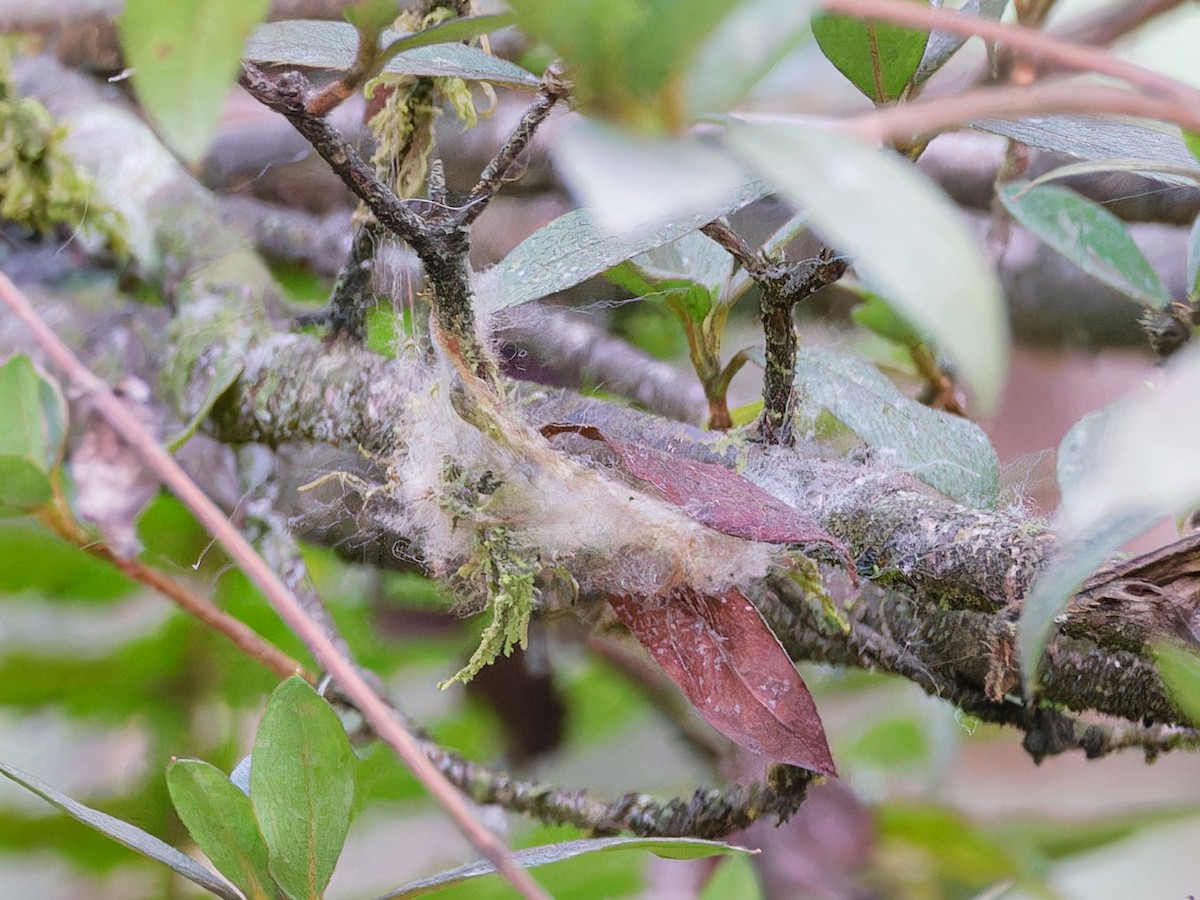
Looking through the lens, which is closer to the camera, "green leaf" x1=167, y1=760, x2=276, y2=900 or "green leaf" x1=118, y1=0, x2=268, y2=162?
"green leaf" x1=118, y1=0, x2=268, y2=162

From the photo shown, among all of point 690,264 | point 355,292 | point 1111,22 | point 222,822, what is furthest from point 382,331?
point 1111,22

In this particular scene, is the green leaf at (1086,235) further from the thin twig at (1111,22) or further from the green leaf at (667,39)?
the green leaf at (667,39)

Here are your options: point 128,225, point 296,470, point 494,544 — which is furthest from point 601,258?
point 128,225

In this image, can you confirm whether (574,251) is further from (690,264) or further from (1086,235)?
(1086,235)

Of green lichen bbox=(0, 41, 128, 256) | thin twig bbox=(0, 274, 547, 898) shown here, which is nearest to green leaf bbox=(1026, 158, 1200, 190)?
thin twig bbox=(0, 274, 547, 898)

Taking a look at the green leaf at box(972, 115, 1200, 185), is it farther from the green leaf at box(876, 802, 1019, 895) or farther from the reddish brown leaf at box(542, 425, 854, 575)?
the green leaf at box(876, 802, 1019, 895)

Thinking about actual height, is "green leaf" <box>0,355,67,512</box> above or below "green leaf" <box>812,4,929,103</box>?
below

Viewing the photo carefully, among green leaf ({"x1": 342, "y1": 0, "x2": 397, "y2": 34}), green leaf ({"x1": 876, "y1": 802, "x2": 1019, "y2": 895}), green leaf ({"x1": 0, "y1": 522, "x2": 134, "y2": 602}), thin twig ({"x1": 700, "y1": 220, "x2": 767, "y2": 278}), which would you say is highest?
green leaf ({"x1": 342, "y1": 0, "x2": 397, "y2": 34})
